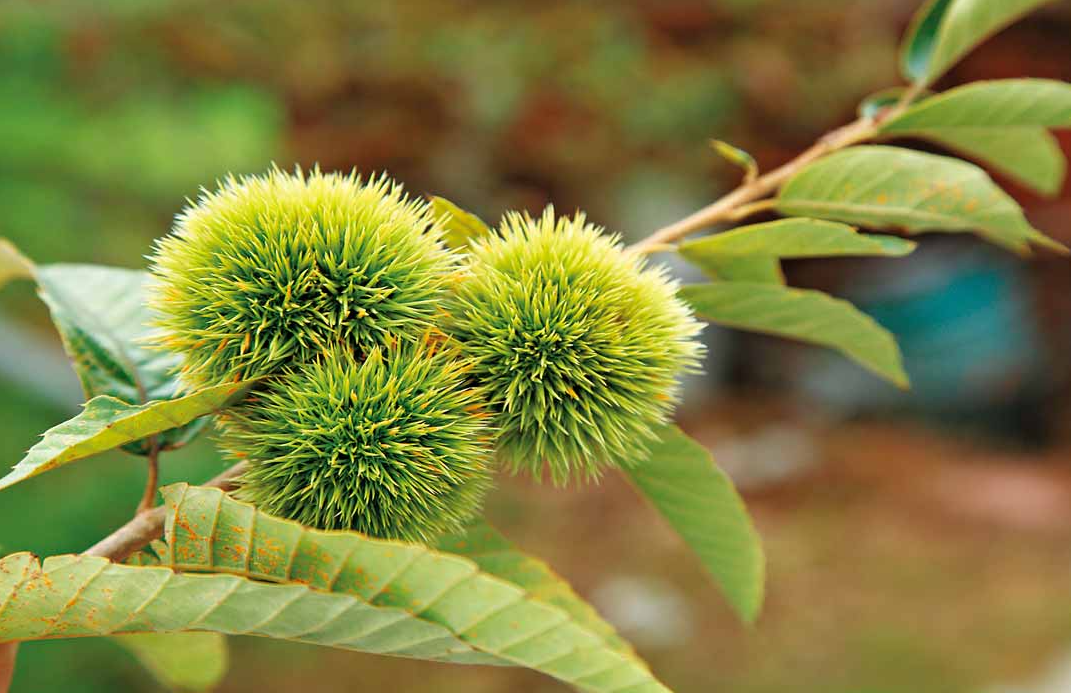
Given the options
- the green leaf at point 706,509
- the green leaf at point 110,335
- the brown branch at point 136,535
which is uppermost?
the green leaf at point 110,335

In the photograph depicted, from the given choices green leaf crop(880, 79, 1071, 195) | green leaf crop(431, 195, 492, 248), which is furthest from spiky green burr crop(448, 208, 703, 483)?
green leaf crop(880, 79, 1071, 195)

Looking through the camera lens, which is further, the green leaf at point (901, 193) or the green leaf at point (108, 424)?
the green leaf at point (901, 193)

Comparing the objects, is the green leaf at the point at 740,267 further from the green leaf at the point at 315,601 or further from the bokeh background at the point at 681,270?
the bokeh background at the point at 681,270

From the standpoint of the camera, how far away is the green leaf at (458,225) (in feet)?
1.93

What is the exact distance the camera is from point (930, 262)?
5359 millimetres

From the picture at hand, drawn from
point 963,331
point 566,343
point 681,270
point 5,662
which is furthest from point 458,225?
point 963,331

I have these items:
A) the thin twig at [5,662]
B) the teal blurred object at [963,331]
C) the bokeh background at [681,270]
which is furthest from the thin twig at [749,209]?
the teal blurred object at [963,331]

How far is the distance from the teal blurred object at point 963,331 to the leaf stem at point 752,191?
15.6ft

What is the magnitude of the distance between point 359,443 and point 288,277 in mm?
98

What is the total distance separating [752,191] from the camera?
0.78 meters

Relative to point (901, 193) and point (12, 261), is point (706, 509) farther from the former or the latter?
point (12, 261)

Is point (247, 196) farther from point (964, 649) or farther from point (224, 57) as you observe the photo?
point (964, 649)

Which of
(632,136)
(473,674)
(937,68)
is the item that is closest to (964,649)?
(473,674)

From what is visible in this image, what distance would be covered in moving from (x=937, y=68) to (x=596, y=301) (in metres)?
0.48
